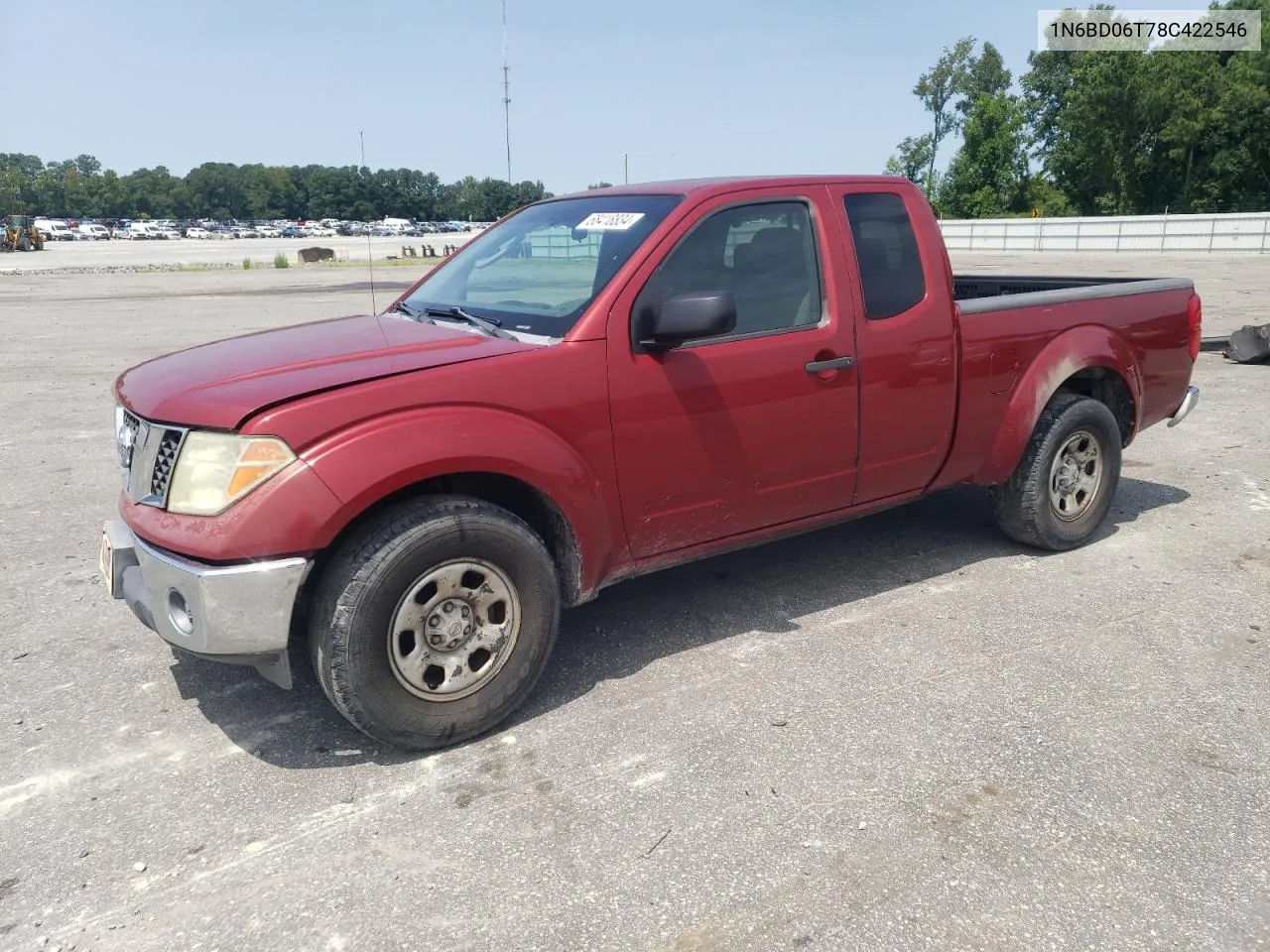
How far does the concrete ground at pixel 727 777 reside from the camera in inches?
99.2

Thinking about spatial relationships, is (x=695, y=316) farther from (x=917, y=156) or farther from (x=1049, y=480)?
(x=917, y=156)

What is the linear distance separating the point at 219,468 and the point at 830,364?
233 centimetres

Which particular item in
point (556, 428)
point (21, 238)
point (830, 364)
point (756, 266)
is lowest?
point (556, 428)

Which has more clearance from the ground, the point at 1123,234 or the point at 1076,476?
the point at 1123,234

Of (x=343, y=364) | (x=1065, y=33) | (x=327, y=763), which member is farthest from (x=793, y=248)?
(x=1065, y=33)

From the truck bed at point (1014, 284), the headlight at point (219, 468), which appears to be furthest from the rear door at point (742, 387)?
the truck bed at point (1014, 284)

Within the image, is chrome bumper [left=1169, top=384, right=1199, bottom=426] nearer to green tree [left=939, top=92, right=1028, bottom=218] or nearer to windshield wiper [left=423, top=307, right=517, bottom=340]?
windshield wiper [left=423, top=307, right=517, bottom=340]

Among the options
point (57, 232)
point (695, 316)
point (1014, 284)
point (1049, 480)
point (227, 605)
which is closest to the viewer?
point (227, 605)

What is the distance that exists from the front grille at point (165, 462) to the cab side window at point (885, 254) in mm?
2687

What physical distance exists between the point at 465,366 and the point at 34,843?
1874 millimetres

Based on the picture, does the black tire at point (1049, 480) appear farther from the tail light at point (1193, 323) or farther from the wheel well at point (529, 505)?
the wheel well at point (529, 505)

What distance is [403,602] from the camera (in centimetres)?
312

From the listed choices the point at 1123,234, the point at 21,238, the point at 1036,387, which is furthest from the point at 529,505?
the point at 21,238

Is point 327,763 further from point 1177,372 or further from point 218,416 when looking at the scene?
point 1177,372
